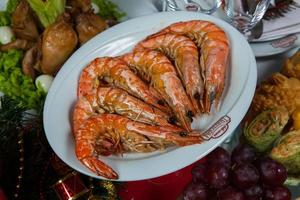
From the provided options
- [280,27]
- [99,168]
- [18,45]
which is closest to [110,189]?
[99,168]

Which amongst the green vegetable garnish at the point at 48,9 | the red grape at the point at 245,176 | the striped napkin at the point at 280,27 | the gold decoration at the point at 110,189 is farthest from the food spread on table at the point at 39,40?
the red grape at the point at 245,176

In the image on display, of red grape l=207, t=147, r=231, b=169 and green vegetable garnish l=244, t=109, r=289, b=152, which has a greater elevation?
red grape l=207, t=147, r=231, b=169

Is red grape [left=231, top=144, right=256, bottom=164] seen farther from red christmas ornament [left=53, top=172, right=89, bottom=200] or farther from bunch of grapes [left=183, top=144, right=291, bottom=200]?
red christmas ornament [left=53, top=172, right=89, bottom=200]

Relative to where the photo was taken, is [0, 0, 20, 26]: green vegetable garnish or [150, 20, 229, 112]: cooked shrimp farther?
[0, 0, 20, 26]: green vegetable garnish

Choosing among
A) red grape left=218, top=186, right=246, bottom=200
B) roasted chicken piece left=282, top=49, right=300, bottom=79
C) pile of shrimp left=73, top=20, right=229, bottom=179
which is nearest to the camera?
red grape left=218, top=186, right=246, bottom=200

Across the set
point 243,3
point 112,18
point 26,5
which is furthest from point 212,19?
point 26,5

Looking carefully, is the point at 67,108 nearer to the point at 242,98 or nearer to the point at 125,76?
the point at 125,76

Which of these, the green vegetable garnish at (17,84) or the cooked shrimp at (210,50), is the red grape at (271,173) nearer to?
the cooked shrimp at (210,50)

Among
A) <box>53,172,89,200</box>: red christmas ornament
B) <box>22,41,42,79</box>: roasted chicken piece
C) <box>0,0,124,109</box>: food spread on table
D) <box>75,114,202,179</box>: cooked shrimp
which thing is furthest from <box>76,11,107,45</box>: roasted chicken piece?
<box>53,172,89,200</box>: red christmas ornament

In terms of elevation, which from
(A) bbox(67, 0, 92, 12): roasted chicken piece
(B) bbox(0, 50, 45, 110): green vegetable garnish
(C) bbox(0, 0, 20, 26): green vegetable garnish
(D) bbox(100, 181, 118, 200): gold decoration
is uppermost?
(A) bbox(67, 0, 92, 12): roasted chicken piece
